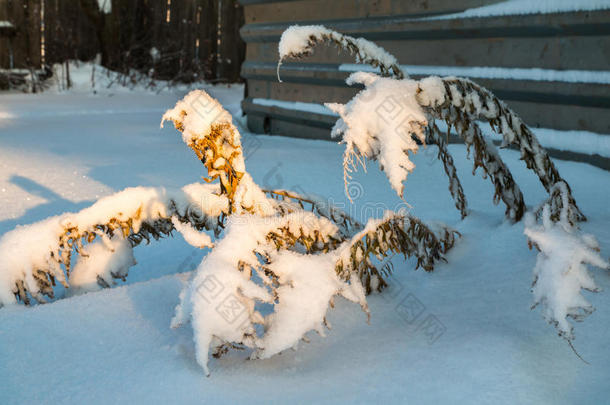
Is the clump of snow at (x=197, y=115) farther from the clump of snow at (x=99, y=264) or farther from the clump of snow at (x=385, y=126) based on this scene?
the clump of snow at (x=99, y=264)

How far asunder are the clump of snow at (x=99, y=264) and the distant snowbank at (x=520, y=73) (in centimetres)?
132

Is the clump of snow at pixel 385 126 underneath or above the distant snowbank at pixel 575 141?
above

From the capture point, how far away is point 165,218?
1.58 metres

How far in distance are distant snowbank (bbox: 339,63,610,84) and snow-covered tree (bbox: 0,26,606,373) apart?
994mm

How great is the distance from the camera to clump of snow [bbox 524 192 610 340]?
949 mm

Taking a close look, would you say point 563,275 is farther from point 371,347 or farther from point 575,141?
point 575,141

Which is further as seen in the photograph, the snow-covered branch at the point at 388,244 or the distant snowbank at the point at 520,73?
the distant snowbank at the point at 520,73

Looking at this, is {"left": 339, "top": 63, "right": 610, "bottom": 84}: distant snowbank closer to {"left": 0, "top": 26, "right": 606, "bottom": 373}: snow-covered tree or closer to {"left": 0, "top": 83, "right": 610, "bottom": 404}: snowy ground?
{"left": 0, "top": 83, "right": 610, "bottom": 404}: snowy ground

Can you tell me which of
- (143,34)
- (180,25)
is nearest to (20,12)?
(143,34)

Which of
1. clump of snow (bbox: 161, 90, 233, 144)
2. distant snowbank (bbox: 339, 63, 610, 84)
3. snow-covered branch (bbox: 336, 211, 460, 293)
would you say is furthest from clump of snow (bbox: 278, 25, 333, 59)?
distant snowbank (bbox: 339, 63, 610, 84)

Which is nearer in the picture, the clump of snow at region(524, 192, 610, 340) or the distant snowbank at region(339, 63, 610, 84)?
the clump of snow at region(524, 192, 610, 340)

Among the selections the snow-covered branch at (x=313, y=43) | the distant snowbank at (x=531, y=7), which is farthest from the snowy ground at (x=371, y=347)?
the distant snowbank at (x=531, y=7)

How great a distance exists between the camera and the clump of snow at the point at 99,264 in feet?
5.38

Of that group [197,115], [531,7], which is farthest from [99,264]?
[531,7]
